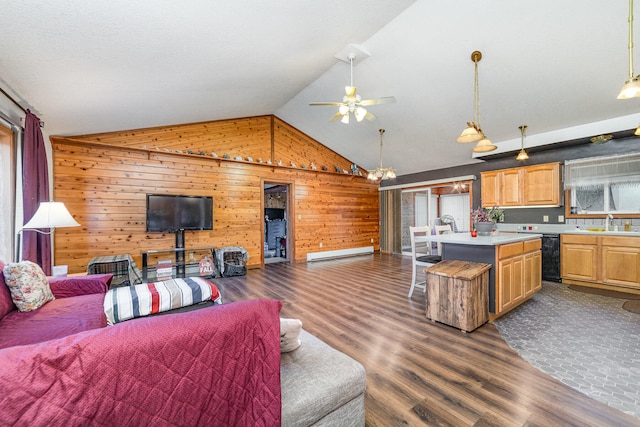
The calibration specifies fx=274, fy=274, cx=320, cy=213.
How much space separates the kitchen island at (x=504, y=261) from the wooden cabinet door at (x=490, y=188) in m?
2.08

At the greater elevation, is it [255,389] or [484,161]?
[484,161]

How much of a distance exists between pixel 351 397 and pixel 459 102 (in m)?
4.75

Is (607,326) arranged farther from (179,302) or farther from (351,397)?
(179,302)

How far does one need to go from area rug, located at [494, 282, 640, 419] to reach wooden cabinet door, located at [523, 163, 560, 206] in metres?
1.88

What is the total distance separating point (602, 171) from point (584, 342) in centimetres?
351

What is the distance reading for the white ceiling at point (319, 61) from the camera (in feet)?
7.18

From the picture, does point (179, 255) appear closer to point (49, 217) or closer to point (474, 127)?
point (49, 217)

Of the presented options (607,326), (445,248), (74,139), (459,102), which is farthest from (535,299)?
(74,139)

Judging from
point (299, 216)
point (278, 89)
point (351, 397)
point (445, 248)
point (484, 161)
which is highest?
point (278, 89)

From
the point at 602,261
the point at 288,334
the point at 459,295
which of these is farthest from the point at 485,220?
the point at 288,334

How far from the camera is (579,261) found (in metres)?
4.43

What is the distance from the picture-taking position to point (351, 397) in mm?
1344

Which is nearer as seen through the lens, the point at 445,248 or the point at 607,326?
the point at 607,326

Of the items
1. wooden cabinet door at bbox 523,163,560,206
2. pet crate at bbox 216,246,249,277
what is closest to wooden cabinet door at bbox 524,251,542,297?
wooden cabinet door at bbox 523,163,560,206
